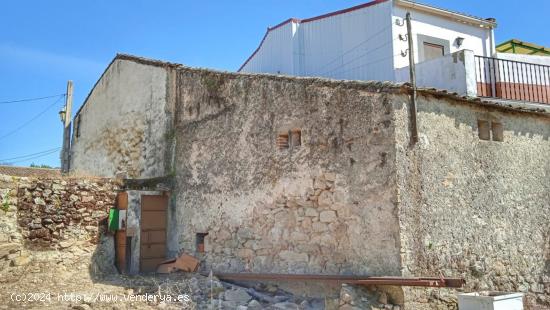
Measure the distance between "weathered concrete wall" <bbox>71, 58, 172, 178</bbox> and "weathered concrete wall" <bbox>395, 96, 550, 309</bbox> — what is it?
20.7ft

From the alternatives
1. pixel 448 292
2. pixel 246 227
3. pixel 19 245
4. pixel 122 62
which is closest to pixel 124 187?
pixel 19 245

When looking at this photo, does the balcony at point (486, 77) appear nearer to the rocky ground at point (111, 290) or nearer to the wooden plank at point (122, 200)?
the rocky ground at point (111, 290)

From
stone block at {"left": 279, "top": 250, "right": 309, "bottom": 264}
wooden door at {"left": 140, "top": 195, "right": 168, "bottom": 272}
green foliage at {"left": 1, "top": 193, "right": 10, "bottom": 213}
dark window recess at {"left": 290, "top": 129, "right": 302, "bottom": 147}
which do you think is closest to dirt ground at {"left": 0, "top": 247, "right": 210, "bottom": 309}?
wooden door at {"left": 140, "top": 195, "right": 168, "bottom": 272}

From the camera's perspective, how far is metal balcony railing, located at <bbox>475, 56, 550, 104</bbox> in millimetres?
11953

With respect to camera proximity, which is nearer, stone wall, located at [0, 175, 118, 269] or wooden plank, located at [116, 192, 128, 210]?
stone wall, located at [0, 175, 118, 269]

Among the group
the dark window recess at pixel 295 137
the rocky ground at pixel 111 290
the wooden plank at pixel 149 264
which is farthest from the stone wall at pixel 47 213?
the dark window recess at pixel 295 137

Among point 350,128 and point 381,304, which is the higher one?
point 350,128

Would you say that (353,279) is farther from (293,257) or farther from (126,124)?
(126,124)

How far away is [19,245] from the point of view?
975cm

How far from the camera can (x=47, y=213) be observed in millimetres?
10227

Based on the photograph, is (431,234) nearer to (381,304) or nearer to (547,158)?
(381,304)

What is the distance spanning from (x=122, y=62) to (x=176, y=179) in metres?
5.18

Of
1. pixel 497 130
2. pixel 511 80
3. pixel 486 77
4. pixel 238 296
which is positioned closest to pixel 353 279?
pixel 238 296

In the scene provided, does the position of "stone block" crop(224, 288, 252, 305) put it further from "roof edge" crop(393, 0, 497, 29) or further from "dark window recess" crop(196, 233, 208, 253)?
"roof edge" crop(393, 0, 497, 29)
